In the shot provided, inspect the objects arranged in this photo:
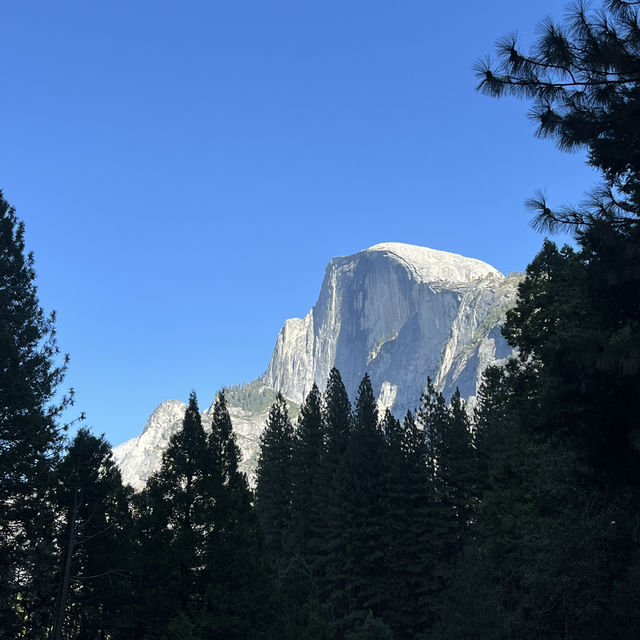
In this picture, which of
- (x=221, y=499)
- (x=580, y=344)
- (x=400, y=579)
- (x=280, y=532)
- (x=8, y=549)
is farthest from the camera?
(x=280, y=532)

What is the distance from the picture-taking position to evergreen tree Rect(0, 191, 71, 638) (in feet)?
66.7

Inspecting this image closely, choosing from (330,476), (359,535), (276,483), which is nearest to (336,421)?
(276,483)

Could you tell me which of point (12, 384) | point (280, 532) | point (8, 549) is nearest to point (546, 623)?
point (8, 549)

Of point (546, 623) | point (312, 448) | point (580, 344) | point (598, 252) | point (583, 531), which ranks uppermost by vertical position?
point (312, 448)

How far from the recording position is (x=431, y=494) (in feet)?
166

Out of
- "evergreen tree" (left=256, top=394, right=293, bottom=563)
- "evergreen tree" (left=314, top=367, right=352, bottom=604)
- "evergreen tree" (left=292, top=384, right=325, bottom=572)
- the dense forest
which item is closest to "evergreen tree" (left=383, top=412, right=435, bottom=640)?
the dense forest

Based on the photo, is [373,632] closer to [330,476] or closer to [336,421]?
[330,476]

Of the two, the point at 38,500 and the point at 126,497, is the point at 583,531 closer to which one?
the point at 38,500

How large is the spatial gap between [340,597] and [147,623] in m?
28.2

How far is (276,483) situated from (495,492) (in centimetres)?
3236

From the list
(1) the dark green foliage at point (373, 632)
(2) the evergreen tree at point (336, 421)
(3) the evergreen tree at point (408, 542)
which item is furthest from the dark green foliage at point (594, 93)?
(2) the evergreen tree at point (336, 421)

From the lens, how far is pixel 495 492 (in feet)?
106

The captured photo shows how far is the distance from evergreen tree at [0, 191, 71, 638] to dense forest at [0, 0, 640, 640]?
7cm

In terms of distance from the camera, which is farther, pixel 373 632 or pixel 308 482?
pixel 308 482
